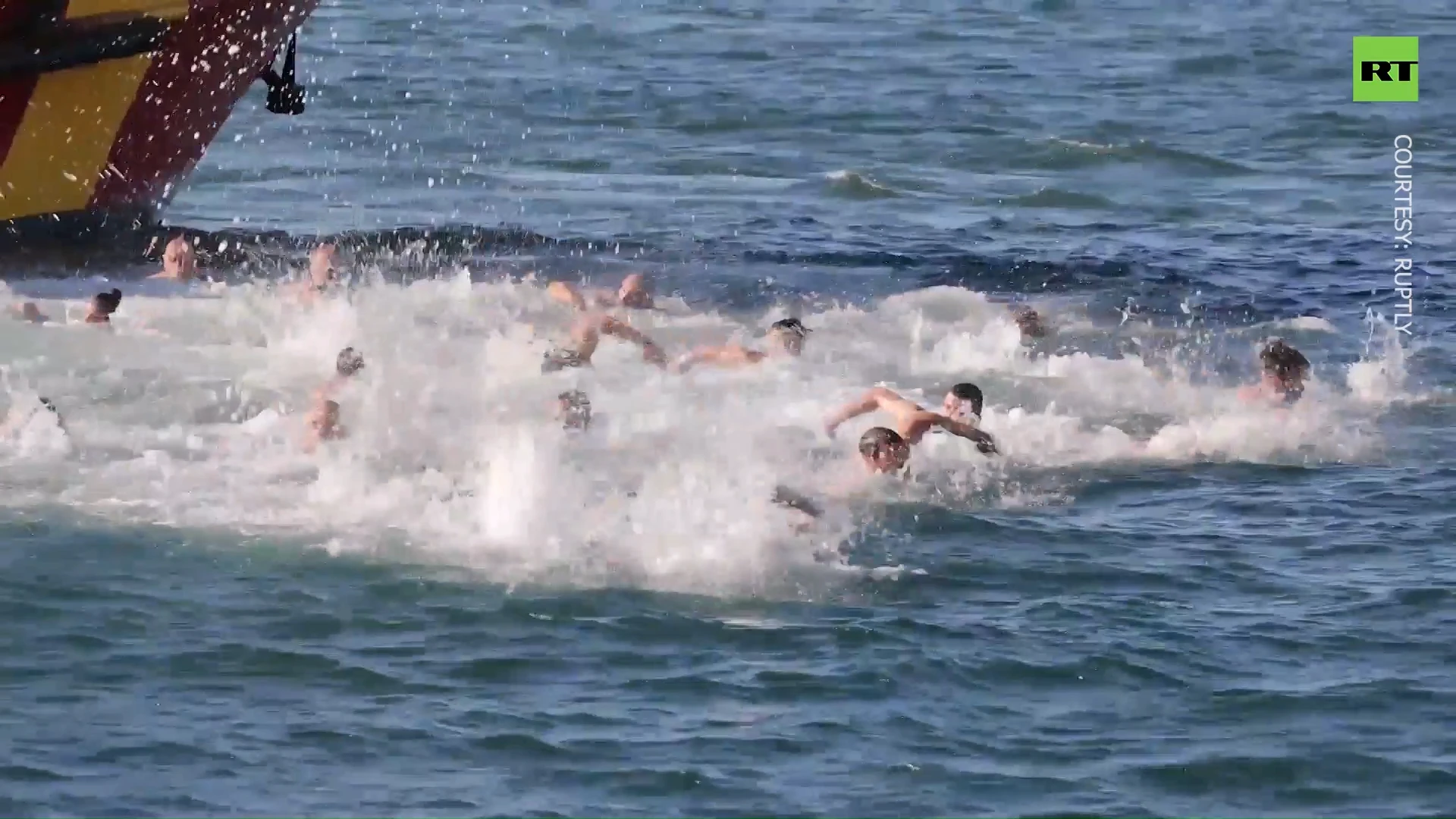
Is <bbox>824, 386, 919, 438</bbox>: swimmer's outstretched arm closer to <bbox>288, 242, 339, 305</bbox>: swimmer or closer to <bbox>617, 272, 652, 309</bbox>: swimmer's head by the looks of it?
<bbox>617, 272, 652, 309</bbox>: swimmer's head

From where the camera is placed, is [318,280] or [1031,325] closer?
[1031,325]

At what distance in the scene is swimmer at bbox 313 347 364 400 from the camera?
47.6 feet

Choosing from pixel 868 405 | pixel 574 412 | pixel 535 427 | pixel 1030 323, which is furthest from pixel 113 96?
pixel 1030 323

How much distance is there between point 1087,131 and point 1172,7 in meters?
13.7

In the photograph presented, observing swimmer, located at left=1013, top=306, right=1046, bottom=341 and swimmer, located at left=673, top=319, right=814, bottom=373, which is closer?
swimmer, located at left=673, top=319, right=814, bottom=373

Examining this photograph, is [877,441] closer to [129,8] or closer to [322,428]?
[322,428]

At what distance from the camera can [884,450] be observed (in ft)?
41.6

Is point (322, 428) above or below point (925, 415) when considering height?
below

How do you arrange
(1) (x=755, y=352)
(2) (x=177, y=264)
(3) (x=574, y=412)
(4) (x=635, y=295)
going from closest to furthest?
(3) (x=574, y=412) < (1) (x=755, y=352) < (4) (x=635, y=295) < (2) (x=177, y=264)

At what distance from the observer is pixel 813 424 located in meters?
14.5

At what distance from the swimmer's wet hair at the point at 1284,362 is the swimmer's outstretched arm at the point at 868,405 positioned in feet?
9.52

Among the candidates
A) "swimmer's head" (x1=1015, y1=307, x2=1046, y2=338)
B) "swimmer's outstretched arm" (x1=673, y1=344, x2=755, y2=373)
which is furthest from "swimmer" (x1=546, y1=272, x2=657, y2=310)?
"swimmer's head" (x1=1015, y1=307, x2=1046, y2=338)

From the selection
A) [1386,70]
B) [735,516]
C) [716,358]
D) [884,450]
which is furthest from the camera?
[1386,70]

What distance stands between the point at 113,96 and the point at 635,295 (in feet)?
14.3
